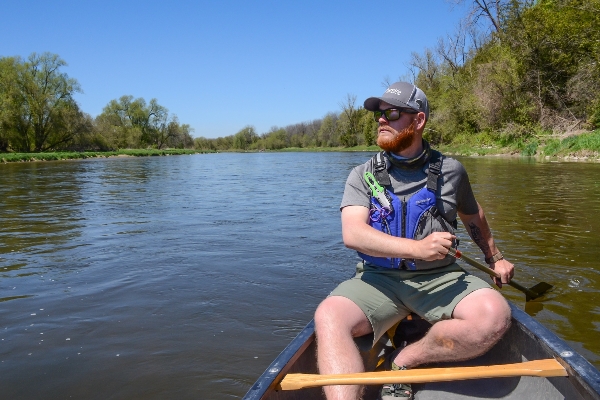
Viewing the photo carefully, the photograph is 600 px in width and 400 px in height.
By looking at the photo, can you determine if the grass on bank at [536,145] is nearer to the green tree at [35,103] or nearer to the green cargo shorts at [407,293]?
the green cargo shorts at [407,293]

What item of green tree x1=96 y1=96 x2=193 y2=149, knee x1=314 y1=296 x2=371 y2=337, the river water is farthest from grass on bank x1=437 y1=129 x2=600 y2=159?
green tree x1=96 y1=96 x2=193 y2=149

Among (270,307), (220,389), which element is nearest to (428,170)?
(220,389)

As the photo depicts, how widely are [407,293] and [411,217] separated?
0.40 meters

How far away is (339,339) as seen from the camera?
7.30 feet

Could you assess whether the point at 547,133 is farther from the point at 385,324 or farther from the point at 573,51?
the point at 385,324

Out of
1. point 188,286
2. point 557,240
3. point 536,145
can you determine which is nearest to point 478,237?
point 188,286

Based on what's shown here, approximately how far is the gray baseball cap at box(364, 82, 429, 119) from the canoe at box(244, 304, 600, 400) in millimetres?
1234

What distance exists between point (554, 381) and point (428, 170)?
1.17m

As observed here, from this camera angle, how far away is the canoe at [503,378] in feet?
6.37

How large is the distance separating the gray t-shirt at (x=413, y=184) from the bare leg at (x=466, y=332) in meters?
0.52

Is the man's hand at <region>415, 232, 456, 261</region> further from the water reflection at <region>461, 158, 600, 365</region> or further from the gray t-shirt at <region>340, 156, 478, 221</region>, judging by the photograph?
the water reflection at <region>461, 158, 600, 365</region>

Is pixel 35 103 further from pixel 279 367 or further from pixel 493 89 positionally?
pixel 279 367

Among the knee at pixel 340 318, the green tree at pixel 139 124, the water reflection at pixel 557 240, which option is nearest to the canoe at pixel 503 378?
the knee at pixel 340 318

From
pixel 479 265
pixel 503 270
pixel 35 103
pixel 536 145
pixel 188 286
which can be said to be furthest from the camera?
pixel 35 103
